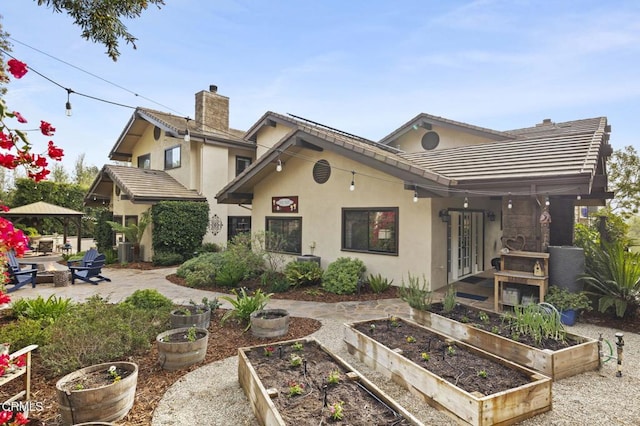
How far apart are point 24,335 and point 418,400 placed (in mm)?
5323

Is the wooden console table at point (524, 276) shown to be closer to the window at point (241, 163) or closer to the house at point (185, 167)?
the house at point (185, 167)

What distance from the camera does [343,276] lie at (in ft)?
29.5

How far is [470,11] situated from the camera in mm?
8594

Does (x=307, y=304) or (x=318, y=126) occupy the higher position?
(x=318, y=126)

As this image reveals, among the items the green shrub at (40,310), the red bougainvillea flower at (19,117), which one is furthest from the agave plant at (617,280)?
the green shrub at (40,310)

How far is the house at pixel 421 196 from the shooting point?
7.27m

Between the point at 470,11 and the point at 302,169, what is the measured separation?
20.4ft

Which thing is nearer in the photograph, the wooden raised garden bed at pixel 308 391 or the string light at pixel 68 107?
the wooden raised garden bed at pixel 308 391

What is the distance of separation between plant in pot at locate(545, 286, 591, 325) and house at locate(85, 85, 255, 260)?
13375mm

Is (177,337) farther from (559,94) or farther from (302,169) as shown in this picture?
(559,94)

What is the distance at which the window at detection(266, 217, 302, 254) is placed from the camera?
36.9ft

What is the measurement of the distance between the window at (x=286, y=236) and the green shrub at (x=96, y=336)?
5476 millimetres

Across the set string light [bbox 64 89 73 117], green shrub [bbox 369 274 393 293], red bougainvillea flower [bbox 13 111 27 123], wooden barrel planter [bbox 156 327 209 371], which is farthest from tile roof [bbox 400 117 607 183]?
string light [bbox 64 89 73 117]

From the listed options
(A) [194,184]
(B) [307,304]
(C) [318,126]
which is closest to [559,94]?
(C) [318,126]
